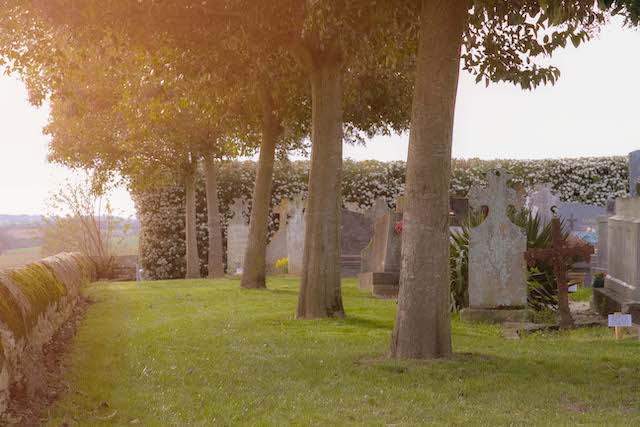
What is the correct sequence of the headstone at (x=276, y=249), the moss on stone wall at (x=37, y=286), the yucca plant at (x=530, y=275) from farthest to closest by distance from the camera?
1. the headstone at (x=276, y=249)
2. the yucca plant at (x=530, y=275)
3. the moss on stone wall at (x=37, y=286)

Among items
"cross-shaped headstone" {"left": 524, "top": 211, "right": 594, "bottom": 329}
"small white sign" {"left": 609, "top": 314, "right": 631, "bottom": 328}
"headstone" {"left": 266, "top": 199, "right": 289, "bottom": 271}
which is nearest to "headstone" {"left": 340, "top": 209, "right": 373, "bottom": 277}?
"headstone" {"left": 266, "top": 199, "right": 289, "bottom": 271}

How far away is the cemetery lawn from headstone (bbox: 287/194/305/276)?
12.9 m

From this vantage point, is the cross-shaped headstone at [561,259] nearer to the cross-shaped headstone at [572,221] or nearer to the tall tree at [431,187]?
the tall tree at [431,187]

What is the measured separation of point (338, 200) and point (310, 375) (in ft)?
18.2

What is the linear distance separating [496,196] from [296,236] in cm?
1310

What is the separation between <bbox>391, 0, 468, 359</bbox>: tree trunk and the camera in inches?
371

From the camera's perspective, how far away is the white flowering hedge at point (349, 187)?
3042 cm

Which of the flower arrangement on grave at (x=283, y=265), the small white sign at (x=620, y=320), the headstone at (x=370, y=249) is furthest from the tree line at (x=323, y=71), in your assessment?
the flower arrangement on grave at (x=283, y=265)

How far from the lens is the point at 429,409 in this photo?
7277 mm

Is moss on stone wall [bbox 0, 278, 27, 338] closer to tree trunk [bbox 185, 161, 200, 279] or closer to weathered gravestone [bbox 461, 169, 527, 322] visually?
weathered gravestone [bbox 461, 169, 527, 322]

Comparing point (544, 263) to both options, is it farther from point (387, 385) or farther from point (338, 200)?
point (387, 385)

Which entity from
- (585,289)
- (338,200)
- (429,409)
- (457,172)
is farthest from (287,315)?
(457,172)

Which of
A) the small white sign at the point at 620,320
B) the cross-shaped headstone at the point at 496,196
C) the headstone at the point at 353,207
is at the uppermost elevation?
the headstone at the point at 353,207

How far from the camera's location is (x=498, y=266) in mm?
13953
